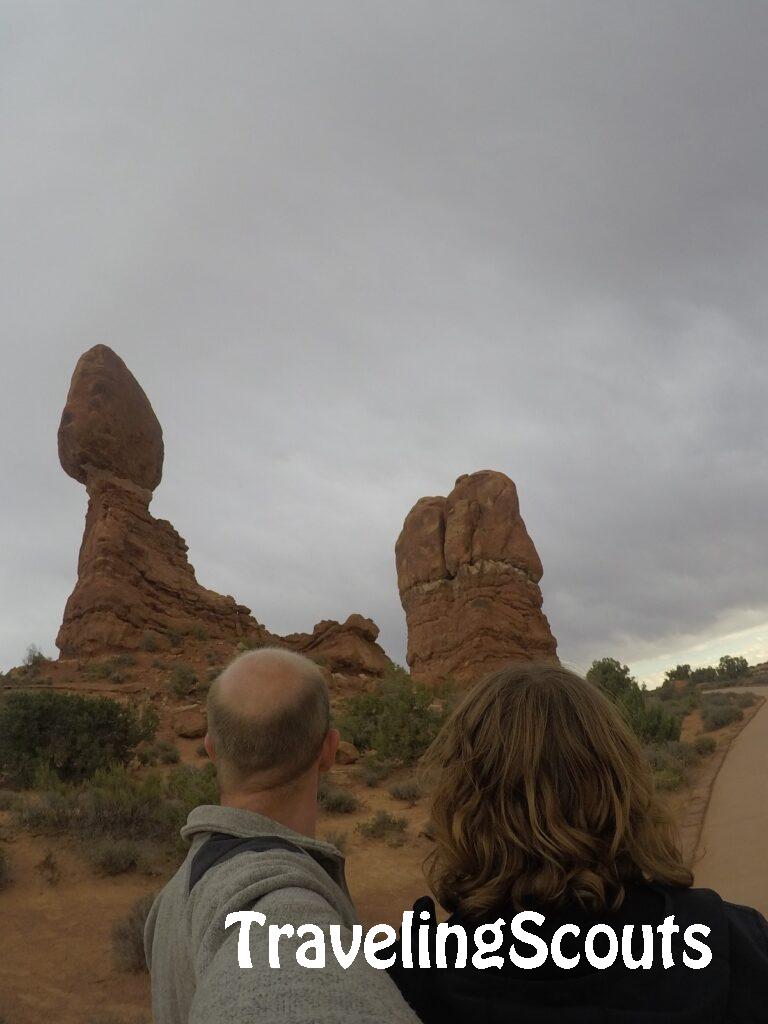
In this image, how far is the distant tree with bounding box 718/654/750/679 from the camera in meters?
40.4

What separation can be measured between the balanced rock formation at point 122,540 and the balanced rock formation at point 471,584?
7.85 m

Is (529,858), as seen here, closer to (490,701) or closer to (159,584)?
(490,701)

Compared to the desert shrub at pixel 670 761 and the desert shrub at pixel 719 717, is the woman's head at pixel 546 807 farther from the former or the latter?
the desert shrub at pixel 719 717

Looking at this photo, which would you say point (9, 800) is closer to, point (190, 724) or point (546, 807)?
point (190, 724)

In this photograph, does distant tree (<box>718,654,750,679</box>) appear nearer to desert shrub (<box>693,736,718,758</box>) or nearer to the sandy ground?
desert shrub (<box>693,736,718,758</box>)

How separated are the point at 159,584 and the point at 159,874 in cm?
2158

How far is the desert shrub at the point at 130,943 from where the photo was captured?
6043 mm

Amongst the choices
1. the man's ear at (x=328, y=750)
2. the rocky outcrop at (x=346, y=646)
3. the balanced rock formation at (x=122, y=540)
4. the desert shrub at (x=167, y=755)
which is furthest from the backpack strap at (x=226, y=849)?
the balanced rock formation at (x=122, y=540)

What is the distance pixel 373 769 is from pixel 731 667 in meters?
35.3

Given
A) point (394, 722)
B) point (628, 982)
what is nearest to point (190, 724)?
point (394, 722)

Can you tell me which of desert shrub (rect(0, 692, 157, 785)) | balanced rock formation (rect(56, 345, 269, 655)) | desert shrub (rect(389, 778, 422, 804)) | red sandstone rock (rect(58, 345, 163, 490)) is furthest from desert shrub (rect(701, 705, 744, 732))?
red sandstone rock (rect(58, 345, 163, 490))

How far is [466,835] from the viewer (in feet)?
5.74

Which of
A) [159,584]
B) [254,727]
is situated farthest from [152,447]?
[254,727]

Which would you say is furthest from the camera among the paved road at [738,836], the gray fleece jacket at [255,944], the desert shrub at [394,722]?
the desert shrub at [394,722]
